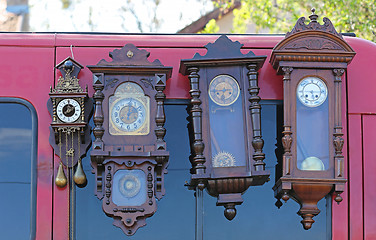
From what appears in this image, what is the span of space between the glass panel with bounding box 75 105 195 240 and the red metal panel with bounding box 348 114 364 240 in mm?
932

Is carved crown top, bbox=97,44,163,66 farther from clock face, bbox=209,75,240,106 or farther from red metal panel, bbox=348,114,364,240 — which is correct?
red metal panel, bbox=348,114,364,240

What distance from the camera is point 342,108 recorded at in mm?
4688

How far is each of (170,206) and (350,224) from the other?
1.05 metres

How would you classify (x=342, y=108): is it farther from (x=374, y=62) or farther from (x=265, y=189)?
(x=265, y=189)

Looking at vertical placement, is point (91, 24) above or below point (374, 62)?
above

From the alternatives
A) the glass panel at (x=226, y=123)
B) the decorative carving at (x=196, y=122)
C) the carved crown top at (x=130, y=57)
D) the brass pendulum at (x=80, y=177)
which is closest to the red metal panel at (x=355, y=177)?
the glass panel at (x=226, y=123)

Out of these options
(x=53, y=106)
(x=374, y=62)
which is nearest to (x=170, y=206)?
(x=53, y=106)

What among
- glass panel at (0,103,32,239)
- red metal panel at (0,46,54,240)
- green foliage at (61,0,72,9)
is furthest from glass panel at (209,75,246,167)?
green foliage at (61,0,72,9)

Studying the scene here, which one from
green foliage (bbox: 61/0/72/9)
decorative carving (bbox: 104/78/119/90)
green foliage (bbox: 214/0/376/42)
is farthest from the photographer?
green foliage (bbox: 61/0/72/9)

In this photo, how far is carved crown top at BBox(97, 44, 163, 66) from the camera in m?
4.65

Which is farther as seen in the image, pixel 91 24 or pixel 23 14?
pixel 91 24

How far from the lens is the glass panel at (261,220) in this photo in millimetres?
4438

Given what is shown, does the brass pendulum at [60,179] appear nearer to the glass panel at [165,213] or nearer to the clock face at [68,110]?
the glass panel at [165,213]

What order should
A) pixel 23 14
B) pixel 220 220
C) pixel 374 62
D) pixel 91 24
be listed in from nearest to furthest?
pixel 220 220
pixel 374 62
pixel 23 14
pixel 91 24
